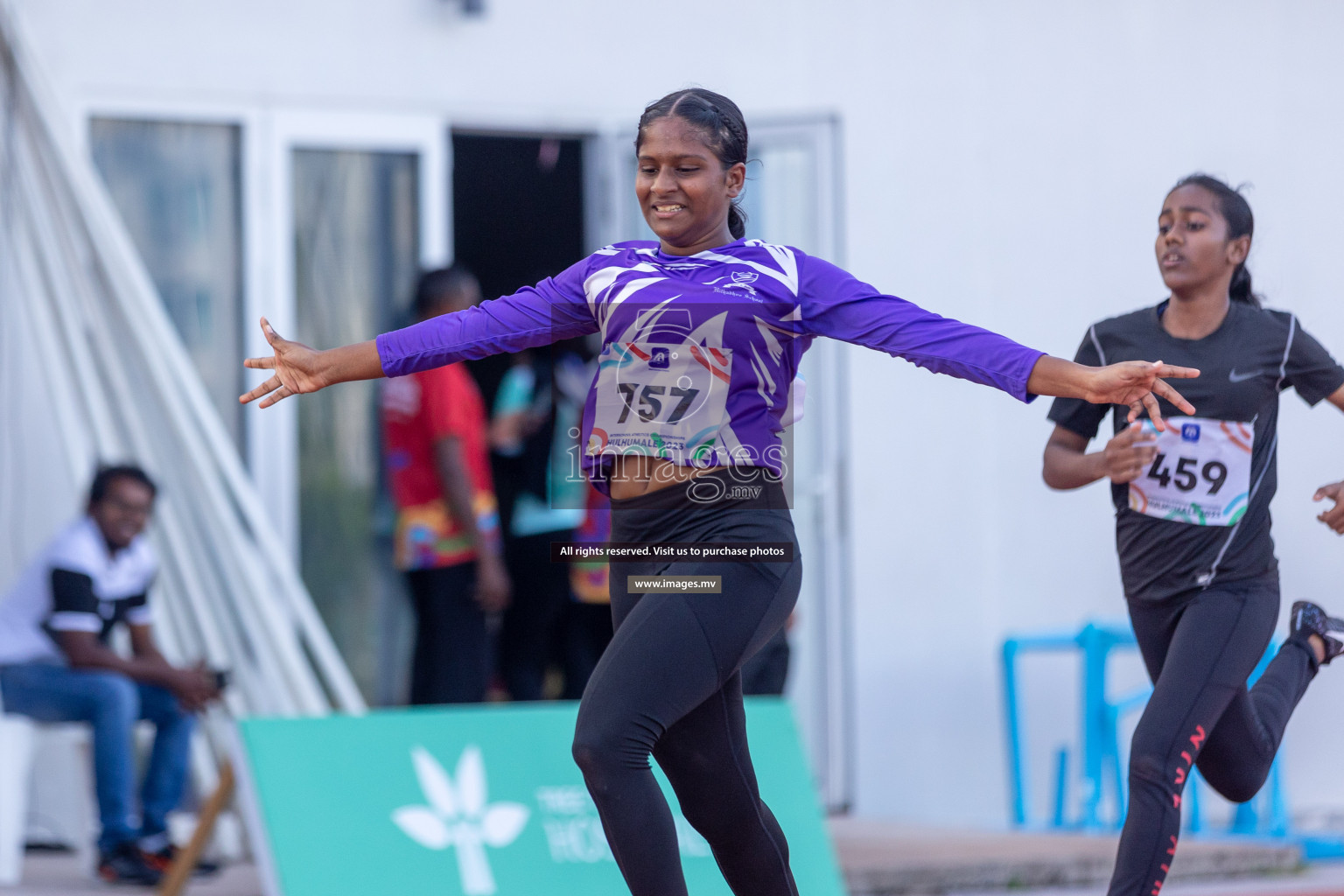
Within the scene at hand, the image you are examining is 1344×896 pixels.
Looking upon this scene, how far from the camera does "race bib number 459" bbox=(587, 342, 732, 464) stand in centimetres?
318

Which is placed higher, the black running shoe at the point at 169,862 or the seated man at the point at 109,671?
the seated man at the point at 109,671

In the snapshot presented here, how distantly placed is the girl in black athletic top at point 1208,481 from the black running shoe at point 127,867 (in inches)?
126

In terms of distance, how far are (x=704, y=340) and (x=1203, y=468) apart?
1213 mm

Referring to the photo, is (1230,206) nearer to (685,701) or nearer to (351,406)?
(685,701)

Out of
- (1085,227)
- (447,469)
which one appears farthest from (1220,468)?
(1085,227)

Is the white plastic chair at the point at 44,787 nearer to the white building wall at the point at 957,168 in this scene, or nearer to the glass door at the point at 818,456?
the white building wall at the point at 957,168

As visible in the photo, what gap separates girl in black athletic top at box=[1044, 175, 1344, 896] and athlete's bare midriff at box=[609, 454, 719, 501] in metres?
0.94

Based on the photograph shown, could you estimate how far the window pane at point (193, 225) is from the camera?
6613 millimetres

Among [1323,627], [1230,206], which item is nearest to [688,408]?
[1230,206]

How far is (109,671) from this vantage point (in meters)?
5.71

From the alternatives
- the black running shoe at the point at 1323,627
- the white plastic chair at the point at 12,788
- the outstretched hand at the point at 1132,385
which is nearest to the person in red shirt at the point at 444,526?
the white plastic chair at the point at 12,788

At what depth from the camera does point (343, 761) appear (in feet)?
16.4

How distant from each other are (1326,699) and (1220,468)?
3150mm

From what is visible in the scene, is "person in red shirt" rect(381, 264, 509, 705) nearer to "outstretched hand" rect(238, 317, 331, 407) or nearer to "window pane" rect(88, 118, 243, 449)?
"window pane" rect(88, 118, 243, 449)
